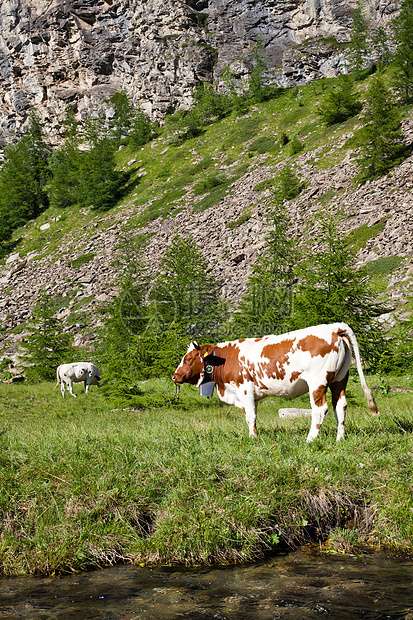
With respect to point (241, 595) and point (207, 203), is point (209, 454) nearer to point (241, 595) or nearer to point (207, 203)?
point (241, 595)

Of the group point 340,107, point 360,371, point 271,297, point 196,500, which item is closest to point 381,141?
point 340,107

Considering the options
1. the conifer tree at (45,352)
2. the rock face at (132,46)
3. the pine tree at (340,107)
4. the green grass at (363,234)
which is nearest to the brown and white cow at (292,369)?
the conifer tree at (45,352)

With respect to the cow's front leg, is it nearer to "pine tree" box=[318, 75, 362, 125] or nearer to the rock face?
"pine tree" box=[318, 75, 362, 125]

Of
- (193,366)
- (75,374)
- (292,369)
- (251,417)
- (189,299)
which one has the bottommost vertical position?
(75,374)

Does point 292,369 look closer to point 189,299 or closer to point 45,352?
point 189,299

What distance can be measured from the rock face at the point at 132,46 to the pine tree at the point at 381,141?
56.1m

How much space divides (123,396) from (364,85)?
63531mm

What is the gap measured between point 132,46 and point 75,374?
329ft

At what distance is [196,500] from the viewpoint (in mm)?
4859

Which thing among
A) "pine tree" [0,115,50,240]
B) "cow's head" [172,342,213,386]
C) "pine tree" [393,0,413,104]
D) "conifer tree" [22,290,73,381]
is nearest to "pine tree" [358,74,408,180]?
"pine tree" [393,0,413,104]

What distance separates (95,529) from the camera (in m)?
4.70

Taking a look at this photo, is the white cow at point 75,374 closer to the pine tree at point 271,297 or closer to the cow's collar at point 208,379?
the pine tree at point 271,297

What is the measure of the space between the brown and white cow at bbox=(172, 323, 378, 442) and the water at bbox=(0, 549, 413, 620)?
8.79 ft

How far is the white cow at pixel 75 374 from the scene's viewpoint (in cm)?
1878
